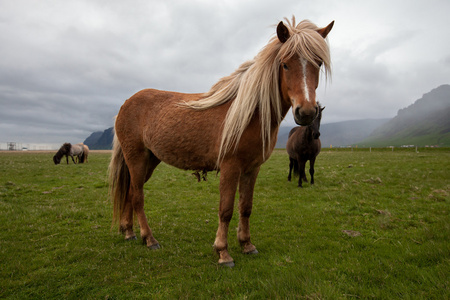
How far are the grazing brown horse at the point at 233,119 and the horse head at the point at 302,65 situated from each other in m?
0.01

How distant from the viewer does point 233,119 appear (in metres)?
3.80

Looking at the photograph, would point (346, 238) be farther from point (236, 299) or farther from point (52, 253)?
point (52, 253)

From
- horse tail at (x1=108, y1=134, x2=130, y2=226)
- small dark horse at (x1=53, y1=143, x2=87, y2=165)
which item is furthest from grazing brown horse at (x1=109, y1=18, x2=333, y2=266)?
small dark horse at (x1=53, y1=143, x2=87, y2=165)

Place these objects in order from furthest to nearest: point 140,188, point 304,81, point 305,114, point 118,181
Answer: point 118,181 < point 140,188 < point 304,81 < point 305,114

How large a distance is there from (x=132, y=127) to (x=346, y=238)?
214 inches

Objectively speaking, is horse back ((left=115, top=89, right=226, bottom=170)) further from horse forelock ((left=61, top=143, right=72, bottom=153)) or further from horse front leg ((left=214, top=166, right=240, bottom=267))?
horse forelock ((left=61, top=143, right=72, bottom=153))

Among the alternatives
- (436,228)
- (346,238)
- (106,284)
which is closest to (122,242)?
(106,284)

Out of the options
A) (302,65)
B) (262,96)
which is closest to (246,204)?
(262,96)

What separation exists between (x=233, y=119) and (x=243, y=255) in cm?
261

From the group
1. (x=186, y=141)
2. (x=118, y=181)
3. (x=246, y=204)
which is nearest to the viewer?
A: (x=186, y=141)

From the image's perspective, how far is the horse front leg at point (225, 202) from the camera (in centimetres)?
380

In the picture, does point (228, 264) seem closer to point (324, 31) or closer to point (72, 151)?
point (324, 31)

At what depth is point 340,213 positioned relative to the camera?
6770mm

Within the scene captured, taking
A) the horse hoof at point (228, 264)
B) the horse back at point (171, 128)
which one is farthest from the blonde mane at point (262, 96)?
the horse hoof at point (228, 264)
